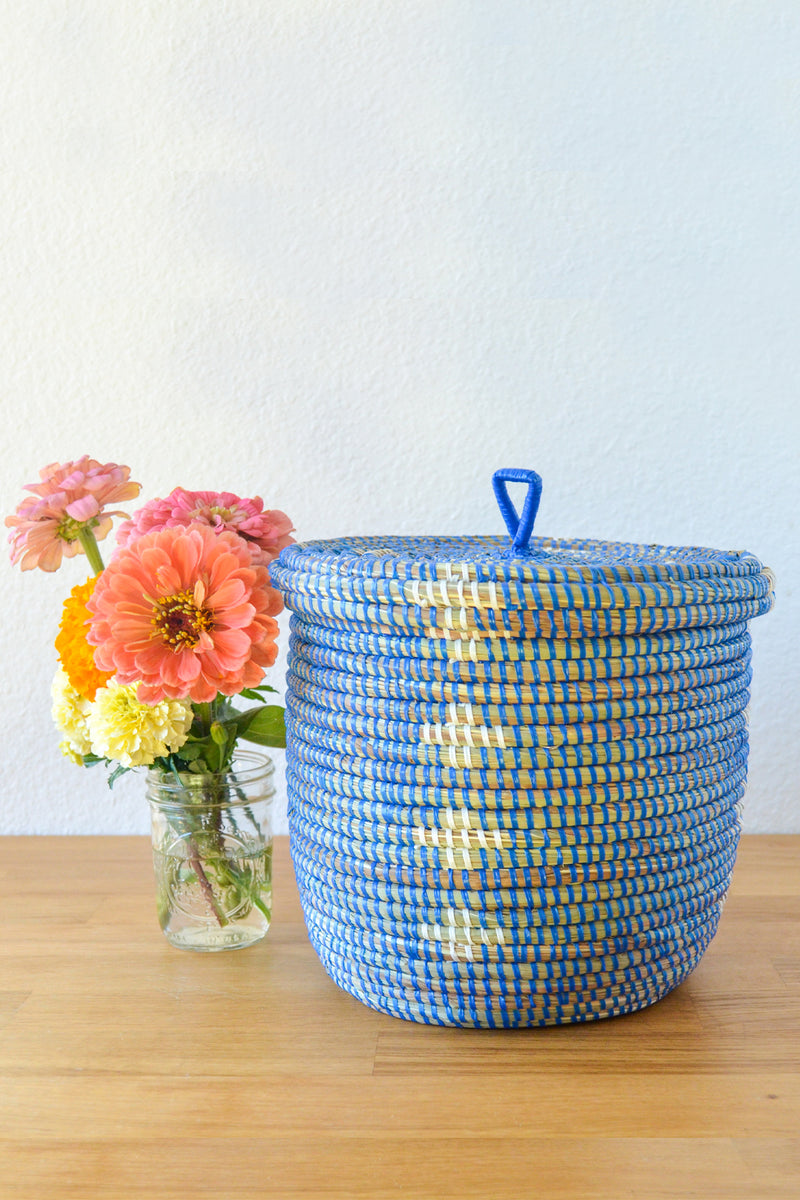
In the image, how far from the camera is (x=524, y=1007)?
0.60 metres

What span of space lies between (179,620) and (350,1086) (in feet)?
0.89

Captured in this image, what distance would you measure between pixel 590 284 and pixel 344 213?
0.21m

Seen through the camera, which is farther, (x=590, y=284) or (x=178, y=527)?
(x=590, y=284)

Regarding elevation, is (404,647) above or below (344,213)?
below

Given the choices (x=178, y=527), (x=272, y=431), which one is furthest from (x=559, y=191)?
(x=178, y=527)

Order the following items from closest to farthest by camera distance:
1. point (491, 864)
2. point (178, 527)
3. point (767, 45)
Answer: point (491, 864) < point (178, 527) < point (767, 45)

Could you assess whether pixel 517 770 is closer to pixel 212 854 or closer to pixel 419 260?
pixel 212 854

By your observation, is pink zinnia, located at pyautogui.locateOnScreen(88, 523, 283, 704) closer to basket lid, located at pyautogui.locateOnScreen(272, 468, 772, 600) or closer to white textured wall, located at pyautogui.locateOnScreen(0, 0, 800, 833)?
basket lid, located at pyautogui.locateOnScreen(272, 468, 772, 600)

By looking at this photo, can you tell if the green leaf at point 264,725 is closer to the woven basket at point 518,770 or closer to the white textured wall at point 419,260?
the woven basket at point 518,770

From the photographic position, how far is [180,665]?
2.10 ft

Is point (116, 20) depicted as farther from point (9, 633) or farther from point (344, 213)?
point (9, 633)

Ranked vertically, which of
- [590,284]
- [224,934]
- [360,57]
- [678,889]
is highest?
[360,57]

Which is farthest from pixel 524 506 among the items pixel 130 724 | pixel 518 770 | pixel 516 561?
pixel 130 724

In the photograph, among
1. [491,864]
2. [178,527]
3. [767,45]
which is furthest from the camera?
[767,45]
